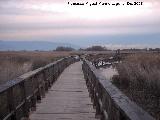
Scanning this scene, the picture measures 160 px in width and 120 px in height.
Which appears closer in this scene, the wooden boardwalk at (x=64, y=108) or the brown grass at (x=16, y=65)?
the wooden boardwalk at (x=64, y=108)

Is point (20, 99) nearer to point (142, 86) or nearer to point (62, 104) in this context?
point (62, 104)

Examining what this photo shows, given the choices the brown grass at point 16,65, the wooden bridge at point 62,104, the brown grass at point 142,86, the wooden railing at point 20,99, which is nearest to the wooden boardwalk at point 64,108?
the wooden bridge at point 62,104

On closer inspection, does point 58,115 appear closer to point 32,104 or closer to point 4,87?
point 32,104

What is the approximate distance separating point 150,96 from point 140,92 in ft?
4.60

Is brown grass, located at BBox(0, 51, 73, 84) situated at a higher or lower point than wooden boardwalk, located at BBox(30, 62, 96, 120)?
higher

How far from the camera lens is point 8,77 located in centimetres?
1908

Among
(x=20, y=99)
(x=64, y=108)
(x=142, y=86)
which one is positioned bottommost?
(x=142, y=86)

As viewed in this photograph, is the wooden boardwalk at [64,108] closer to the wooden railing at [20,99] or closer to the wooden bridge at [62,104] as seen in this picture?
the wooden bridge at [62,104]

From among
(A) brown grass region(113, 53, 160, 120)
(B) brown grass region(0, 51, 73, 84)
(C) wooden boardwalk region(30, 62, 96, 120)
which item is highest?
(B) brown grass region(0, 51, 73, 84)

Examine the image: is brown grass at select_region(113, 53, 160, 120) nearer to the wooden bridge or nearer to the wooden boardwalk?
the wooden boardwalk

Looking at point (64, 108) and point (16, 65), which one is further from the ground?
point (16, 65)

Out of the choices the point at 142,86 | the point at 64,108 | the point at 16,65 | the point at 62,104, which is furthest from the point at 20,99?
the point at 16,65

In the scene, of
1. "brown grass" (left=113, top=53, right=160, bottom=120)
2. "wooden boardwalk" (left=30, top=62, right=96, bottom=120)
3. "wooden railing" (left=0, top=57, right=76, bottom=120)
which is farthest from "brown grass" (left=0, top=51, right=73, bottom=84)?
"wooden railing" (left=0, top=57, right=76, bottom=120)

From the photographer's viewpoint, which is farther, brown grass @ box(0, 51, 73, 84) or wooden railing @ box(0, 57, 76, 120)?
brown grass @ box(0, 51, 73, 84)
